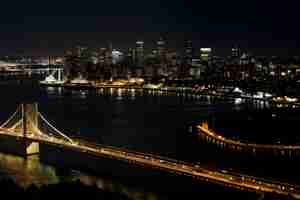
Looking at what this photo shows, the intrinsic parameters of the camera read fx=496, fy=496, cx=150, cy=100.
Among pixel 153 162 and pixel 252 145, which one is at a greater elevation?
pixel 153 162

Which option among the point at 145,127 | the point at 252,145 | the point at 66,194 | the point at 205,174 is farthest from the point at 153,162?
the point at 145,127

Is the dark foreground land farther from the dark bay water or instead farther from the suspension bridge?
the dark bay water

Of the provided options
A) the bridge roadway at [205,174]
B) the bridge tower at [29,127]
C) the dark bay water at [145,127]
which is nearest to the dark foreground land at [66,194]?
the bridge roadway at [205,174]

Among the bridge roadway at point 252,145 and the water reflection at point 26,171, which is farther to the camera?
the bridge roadway at point 252,145

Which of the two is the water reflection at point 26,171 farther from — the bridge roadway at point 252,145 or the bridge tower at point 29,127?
the bridge roadway at point 252,145

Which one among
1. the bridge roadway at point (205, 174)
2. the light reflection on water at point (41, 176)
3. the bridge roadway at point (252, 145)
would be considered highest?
the bridge roadway at point (205, 174)

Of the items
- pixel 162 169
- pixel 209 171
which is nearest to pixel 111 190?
pixel 162 169

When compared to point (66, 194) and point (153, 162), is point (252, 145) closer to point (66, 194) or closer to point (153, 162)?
point (153, 162)
